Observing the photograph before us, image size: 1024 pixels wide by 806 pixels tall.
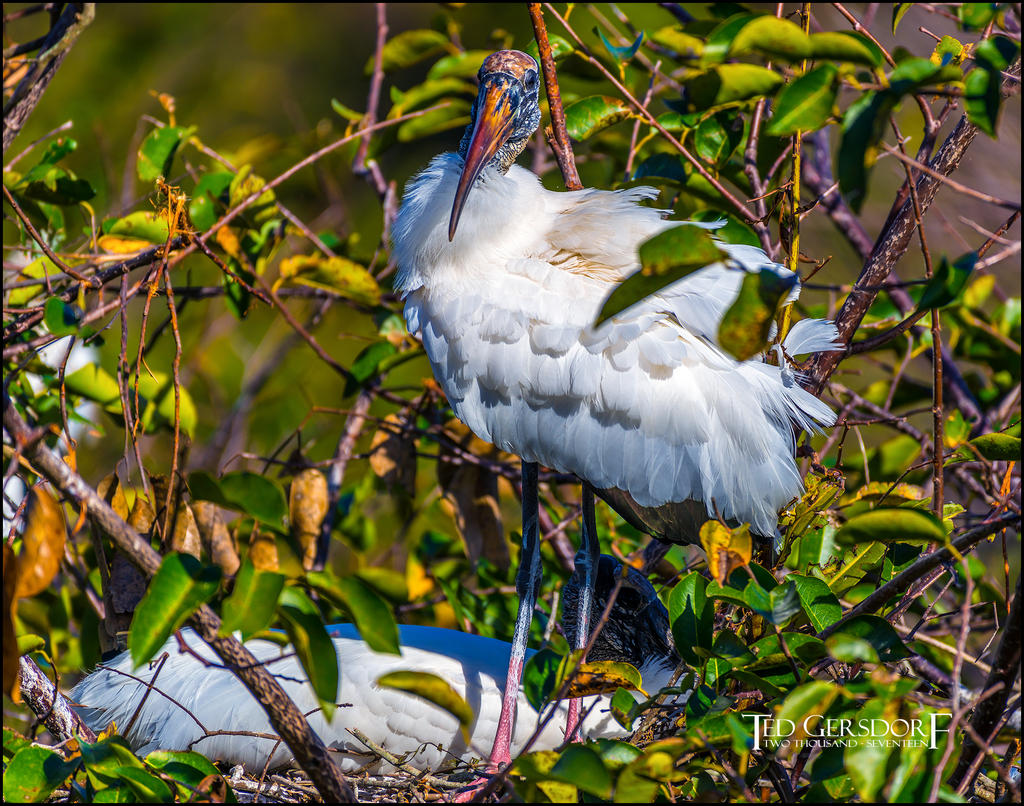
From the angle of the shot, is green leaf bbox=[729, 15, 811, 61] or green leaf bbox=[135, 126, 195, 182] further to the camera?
green leaf bbox=[135, 126, 195, 182]

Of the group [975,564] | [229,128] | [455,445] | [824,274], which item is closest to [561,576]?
[455,445]

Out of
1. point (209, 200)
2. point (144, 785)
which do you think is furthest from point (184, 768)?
point (209, 200)

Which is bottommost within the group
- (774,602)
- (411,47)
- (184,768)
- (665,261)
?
(184,768)

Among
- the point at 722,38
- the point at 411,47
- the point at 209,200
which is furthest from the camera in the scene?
the point at 411,47

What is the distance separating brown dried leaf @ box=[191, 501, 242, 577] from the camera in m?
2.53

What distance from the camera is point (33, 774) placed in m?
1.45

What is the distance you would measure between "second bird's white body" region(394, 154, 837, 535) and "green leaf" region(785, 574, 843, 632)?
46 centimetres

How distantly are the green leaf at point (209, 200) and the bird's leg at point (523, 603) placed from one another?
1047mm

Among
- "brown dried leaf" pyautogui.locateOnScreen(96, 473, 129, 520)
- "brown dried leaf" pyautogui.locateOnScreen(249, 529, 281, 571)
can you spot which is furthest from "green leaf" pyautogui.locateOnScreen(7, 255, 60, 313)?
"brown dried leaf" pyautogui.locateOnScreen(249, 529, 281, 571)

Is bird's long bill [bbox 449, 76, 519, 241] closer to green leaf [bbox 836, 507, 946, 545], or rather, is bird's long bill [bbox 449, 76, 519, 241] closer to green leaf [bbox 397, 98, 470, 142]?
green leaf [bbox 397, 98, 470, 142]

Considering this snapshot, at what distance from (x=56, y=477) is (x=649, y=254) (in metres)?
0.79

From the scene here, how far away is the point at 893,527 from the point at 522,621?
118cm

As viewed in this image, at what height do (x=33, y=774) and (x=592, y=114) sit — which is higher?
(x=592, y=114)

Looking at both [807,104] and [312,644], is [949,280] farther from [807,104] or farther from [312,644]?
[312,644]
